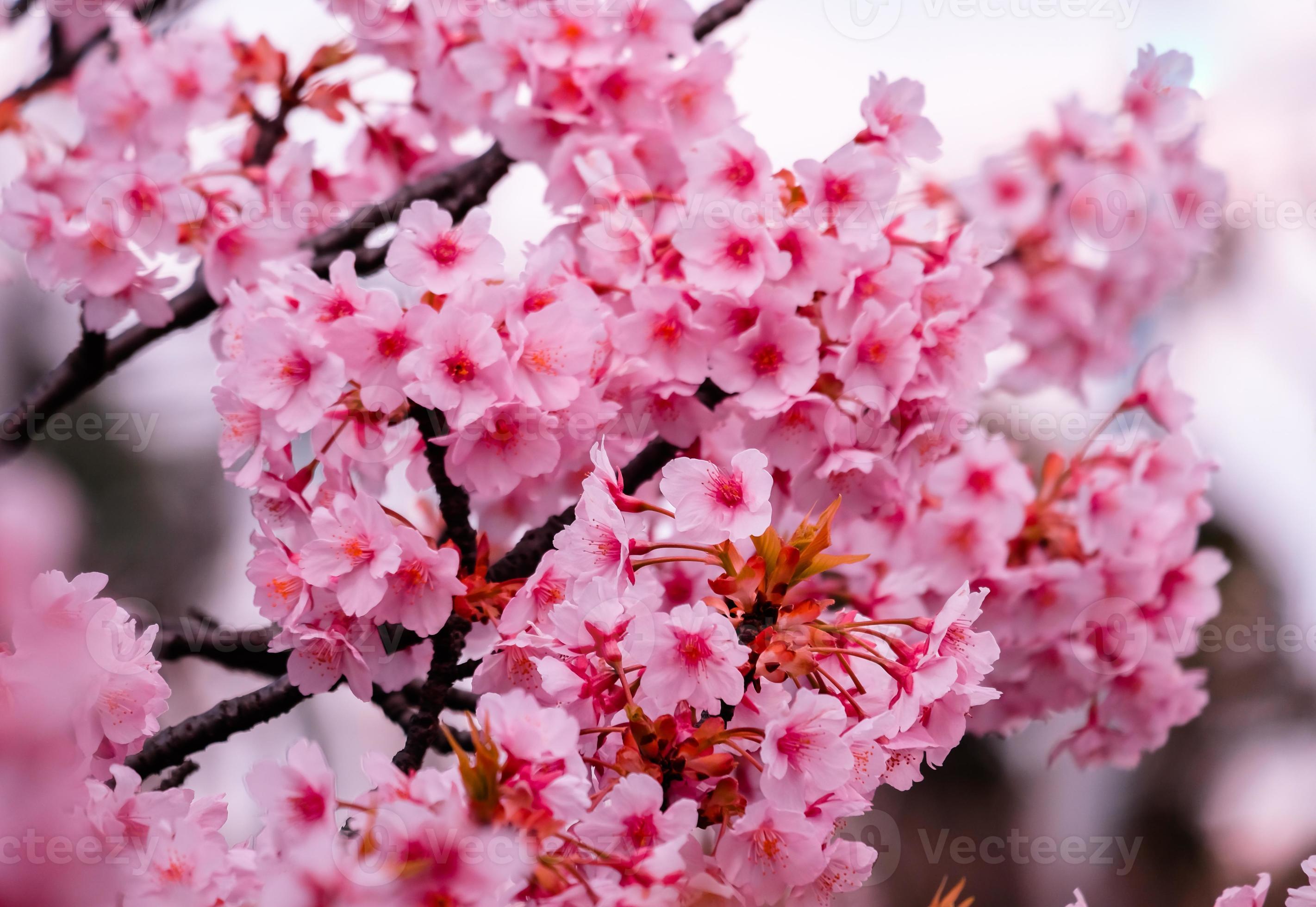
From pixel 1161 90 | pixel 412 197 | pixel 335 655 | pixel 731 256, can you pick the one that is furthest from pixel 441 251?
pixel 1161 90

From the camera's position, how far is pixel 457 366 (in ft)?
3.88

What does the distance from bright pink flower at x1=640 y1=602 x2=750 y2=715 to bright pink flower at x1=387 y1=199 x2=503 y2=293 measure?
1.65ft

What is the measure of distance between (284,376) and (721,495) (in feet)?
1.83

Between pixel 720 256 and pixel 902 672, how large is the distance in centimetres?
60

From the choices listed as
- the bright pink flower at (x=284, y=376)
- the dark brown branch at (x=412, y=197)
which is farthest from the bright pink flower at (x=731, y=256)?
the dark brown branch at (x=412, y=197)

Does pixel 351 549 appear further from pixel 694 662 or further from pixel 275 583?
pixel 694 662

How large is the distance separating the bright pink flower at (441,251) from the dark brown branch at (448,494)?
17cm

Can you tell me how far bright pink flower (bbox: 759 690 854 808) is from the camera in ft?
3.16

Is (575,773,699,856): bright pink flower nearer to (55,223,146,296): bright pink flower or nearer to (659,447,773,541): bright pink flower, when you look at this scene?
(659,447,773,541): bright pink flower

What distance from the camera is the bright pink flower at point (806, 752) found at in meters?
0.96

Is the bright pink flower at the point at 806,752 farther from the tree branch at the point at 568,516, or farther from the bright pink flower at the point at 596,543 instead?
the tree branch at the point at 568,516

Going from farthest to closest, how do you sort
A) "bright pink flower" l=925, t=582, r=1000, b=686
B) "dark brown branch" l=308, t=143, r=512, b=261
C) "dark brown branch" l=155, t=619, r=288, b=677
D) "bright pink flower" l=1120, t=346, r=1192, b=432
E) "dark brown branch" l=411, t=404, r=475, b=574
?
"bright pink flower" l=1120, t=346, r=1192, b=432 → "dark brown branch" l=308, t=143, r=512, b=261 → "dark brown branch" l=155, t=619, r=288, b=677 → "dark brown branch" l=411, t=404, r=475, b=574 → "bright pink flower" l=925, t=582, r=1000, b=686

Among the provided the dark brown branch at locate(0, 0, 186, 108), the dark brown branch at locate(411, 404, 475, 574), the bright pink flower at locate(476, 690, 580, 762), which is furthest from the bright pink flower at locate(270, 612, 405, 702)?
the dark brown branch at locate(0, 0, 186, 108)

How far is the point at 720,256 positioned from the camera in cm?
136
